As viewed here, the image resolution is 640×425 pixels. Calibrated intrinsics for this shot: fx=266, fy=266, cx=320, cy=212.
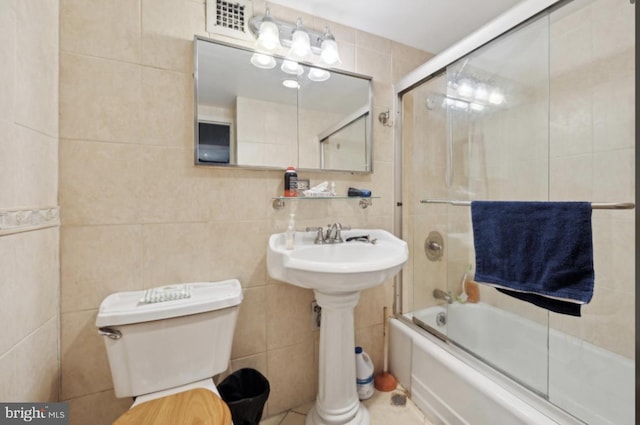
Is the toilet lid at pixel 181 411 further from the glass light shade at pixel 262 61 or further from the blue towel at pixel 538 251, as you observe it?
the glass light shade at pixel 262 61

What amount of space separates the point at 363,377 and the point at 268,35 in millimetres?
1767

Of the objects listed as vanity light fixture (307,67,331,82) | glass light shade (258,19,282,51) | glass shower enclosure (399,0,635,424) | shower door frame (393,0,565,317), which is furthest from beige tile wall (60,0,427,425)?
glass shower enclosure (399,0,635,424)

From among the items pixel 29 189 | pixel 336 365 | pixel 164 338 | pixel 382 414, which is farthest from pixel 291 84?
pixel 382 414

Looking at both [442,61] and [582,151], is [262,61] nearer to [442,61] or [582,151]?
[442,61]

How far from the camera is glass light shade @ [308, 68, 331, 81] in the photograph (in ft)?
4.52

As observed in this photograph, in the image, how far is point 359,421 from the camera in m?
1.22

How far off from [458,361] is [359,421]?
53 centimetres

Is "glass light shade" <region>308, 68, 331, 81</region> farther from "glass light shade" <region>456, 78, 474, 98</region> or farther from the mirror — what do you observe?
"glass light shade" <region>456, 78, 474, 98</region>

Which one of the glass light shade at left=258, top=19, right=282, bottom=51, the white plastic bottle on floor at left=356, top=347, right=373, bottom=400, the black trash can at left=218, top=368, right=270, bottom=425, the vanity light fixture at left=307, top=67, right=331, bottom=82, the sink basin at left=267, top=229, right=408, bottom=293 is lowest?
the white plastic bottle on floor at left=356, top=347, right=373, bottom=400

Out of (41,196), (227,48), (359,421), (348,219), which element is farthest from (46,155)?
(359,421)

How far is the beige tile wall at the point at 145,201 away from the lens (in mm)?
1007

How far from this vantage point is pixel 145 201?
1.09 metres

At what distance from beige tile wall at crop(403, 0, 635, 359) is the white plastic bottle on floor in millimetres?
680

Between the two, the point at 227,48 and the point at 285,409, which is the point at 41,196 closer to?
A: the point at 227,48
